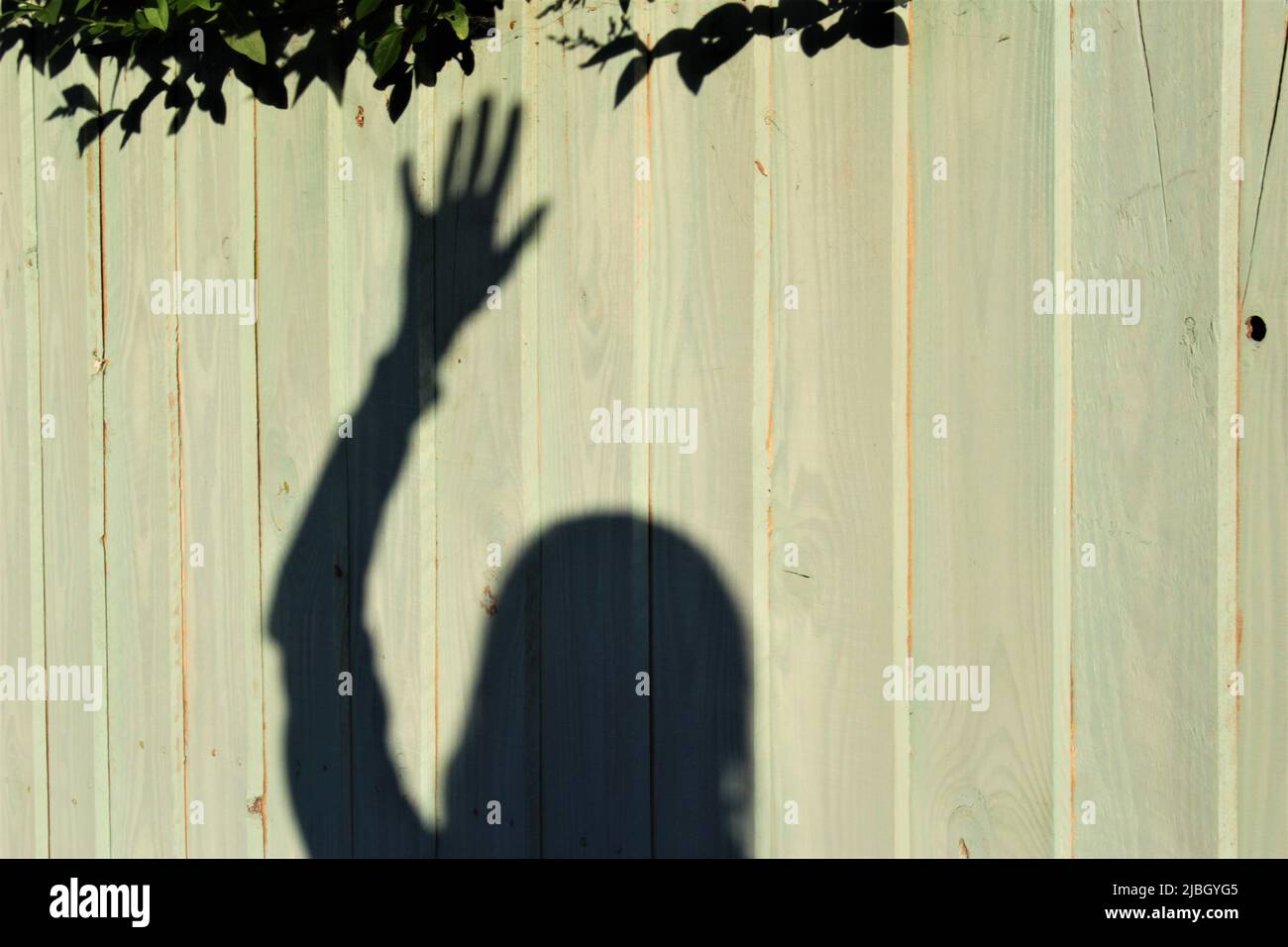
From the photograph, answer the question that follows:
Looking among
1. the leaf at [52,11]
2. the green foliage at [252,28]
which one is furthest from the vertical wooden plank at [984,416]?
the leaf at [52,11]

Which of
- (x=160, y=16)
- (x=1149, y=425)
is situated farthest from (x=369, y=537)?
(x=1149, y=425)

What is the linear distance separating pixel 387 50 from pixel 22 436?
1.10 m

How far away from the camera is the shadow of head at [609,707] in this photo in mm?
1653

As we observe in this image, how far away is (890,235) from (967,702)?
883mm

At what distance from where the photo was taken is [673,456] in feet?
5.39

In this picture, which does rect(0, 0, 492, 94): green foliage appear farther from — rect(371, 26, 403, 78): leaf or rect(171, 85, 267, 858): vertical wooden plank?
rect(171, 85, 267, 858): vertical wooden plank

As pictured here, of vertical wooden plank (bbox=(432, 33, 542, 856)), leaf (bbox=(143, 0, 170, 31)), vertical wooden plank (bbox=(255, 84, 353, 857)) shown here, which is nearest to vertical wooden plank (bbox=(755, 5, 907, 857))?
vertical wooden plank (bbox=(432, 33, 542, 856))

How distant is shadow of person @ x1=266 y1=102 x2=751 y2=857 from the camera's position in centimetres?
166

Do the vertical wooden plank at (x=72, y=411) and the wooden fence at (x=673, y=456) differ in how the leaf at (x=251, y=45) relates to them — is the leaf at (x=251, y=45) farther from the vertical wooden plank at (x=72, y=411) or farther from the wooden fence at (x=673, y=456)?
the vertical wooden plank at (x=72, y=411)

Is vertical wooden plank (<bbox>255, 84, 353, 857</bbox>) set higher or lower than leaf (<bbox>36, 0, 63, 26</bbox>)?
lower

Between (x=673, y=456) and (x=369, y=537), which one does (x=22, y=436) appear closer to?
(x=369, y=537)

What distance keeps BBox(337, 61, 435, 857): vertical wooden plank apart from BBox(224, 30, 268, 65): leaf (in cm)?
15

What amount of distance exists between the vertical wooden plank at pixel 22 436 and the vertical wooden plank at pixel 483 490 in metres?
0.86
